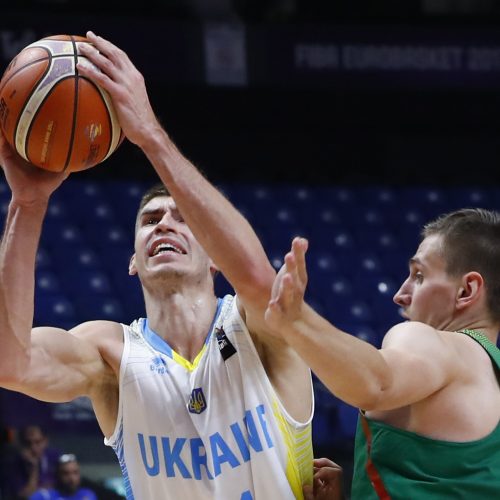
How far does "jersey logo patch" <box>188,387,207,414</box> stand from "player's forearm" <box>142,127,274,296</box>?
0.75 m

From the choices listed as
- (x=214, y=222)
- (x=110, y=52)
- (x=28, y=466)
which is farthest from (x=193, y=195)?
(x=28, y=466)

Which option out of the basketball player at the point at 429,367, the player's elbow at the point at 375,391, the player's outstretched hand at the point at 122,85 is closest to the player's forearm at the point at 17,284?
the player's outstretched hand at the point at 122,85

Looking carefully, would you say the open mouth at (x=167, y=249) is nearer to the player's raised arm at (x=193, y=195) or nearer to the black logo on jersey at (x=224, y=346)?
the black logo on jersey at (x=224, y=346)

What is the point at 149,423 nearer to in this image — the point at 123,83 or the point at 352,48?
the point at 123,83

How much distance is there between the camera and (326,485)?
11.5 feet

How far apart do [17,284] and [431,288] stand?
53.0 inches

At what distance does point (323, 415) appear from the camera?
8031mm

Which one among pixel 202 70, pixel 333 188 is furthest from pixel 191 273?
pixel 333 188

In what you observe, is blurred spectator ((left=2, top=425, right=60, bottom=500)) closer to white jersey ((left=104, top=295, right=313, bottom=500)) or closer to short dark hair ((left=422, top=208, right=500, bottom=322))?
white jersey ((left=104, top=295, right=313, bottom=500))

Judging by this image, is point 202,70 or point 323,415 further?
point 202,70

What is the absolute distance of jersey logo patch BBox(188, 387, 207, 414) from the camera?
3477 millimetres

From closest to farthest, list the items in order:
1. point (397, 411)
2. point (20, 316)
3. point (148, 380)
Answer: point (397, 411), point (20, 316), point (148, 380)

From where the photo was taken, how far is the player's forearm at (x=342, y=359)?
2520mm

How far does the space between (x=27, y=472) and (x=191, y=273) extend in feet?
12.3
